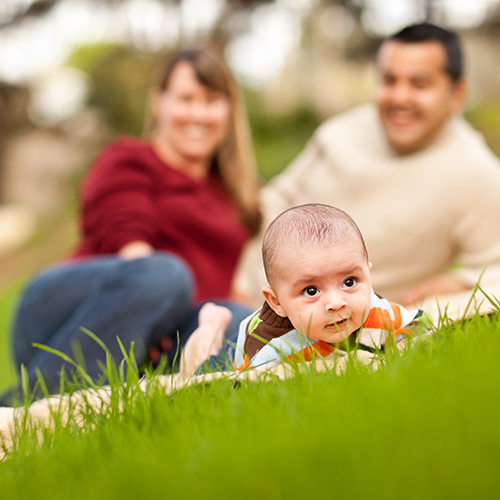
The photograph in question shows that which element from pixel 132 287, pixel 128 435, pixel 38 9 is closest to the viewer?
pixel 128 435

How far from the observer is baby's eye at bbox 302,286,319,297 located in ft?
4.19

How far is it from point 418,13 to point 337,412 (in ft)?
43.6

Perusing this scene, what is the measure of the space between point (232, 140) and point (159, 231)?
31.1 inches

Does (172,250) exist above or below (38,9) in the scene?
below

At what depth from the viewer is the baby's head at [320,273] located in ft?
4.10

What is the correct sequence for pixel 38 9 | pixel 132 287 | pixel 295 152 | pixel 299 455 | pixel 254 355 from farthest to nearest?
pixel 38 9 → pixel 295 152 → pixel 132 287 → pixel 254 355 → pixel 299 455

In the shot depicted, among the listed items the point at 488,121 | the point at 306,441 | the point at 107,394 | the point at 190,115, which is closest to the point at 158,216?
the point at 190,115

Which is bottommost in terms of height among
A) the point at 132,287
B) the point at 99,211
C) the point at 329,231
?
the point at 329,231

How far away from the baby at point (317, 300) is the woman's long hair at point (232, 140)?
1.66 metres

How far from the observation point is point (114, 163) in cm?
293

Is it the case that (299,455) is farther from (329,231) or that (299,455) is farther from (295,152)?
(295,152)

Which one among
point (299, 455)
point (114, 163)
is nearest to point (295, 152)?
point (114, 163)

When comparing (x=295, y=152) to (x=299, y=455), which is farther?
(x=295, y=152)

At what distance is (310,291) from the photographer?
128 cm
